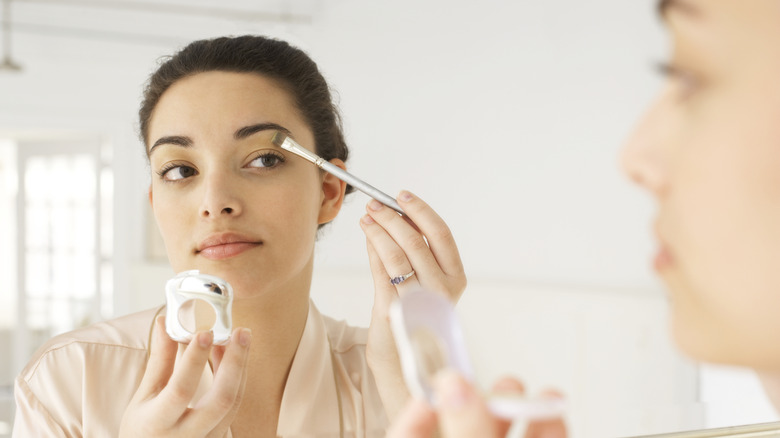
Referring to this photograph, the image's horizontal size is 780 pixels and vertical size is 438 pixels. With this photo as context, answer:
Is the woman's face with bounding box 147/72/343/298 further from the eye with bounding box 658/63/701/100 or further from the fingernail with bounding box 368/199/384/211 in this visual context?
the eye with bounding box 658/63/701/100

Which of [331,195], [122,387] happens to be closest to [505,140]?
[331,195]

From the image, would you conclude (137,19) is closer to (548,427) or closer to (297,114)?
(297,114)

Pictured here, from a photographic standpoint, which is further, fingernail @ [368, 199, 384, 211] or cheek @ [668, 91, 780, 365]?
fingernail @ [368, 199, 384, 211]

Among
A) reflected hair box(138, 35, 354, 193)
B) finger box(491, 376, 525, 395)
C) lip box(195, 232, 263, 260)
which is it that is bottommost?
finger box(491, 376, 525, 395)

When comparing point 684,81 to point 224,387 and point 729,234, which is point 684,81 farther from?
point 224,387

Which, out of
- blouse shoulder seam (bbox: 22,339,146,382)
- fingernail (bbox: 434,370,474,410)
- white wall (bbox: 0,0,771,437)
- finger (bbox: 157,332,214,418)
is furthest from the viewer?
white wall (bbox: 0,0,771,437)

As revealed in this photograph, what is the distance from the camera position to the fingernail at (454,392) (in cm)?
19

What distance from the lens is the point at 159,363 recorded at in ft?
1.15

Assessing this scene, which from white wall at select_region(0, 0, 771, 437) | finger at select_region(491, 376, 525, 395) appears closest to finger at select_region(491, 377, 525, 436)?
finger at select_region(491, 376, 525, 395)

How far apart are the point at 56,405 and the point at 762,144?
0.38 meters

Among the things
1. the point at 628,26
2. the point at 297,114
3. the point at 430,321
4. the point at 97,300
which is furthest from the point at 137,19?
the point at 430,321

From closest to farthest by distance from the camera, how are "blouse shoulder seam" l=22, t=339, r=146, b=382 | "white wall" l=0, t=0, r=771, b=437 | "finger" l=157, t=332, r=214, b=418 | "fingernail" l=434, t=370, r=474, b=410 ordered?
"fingernail" l=434, t=370, r=474, b=410
"finger" l=157, t=332, r=214, b=418
"blouse shoulder seam" l=22, t=339, r=146, b=382
"white wall" l=0, t=0, r=771, b=437

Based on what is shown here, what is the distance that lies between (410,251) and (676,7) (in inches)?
6.8

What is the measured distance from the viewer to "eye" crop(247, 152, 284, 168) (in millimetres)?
412
